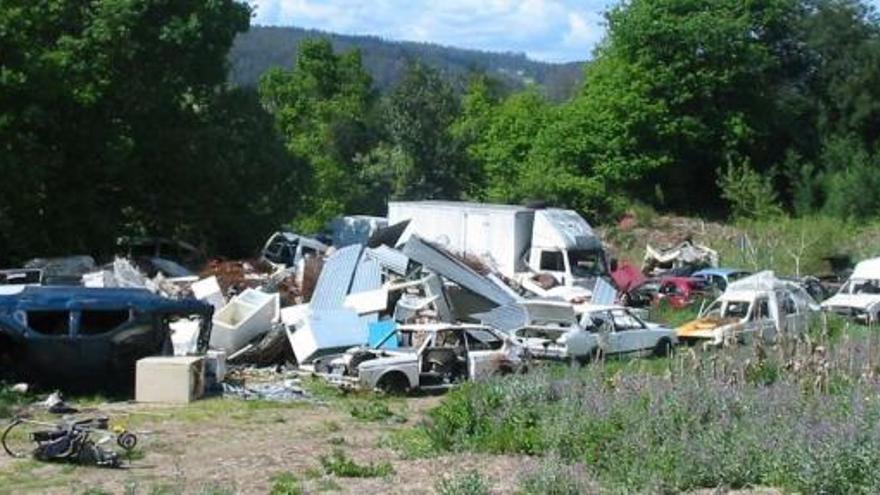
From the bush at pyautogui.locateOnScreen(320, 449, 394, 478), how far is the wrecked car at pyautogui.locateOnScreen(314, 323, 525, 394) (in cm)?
752

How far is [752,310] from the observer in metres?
29.0

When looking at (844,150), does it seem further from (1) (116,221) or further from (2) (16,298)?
(2) (16,298)

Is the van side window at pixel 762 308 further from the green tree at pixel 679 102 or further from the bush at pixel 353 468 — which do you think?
the green tree at pixel 679 102

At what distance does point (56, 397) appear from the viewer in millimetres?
20359

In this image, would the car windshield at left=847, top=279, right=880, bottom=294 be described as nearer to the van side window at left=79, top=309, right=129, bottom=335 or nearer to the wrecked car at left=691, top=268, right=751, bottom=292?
the wrecked car at left=691, top=268, right=751, bottom=292

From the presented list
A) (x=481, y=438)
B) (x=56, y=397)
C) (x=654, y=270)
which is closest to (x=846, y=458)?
(x=481, y=438)

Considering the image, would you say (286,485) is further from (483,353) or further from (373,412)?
(483,353)

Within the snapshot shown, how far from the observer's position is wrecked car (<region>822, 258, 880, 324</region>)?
3198 centimetres

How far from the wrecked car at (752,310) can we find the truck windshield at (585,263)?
4.87 meters

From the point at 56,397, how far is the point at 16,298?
7.26 ft

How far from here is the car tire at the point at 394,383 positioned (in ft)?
73.8

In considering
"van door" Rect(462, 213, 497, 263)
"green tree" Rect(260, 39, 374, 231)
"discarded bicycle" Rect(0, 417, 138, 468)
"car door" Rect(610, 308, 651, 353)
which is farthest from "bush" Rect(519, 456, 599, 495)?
"green tree" Rect(260, 39, 374, 231)

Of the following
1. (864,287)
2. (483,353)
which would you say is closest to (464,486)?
(483,353)

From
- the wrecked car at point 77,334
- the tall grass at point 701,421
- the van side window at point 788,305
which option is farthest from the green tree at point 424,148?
the tall grass at point 701,421
